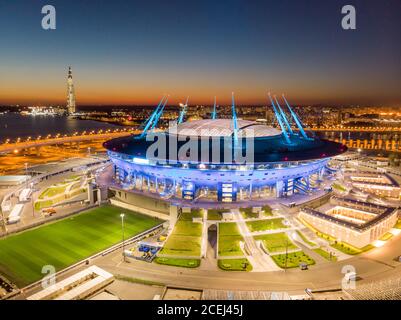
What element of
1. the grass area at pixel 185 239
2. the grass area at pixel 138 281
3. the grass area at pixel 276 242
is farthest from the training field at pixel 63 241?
the grass area at pixel 276 242

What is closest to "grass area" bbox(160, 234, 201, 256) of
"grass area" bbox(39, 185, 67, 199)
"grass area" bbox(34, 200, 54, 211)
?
"grass area" bbox(34, 200, 54, 211)

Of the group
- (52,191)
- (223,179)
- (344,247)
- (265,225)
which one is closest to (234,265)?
(265,225)

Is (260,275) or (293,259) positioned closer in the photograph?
(260,275)

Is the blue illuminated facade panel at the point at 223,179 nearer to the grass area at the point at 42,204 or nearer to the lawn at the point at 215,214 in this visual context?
the lawn at the point at 215,214

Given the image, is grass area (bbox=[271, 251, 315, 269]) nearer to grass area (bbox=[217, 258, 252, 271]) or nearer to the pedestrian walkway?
the pedestrian walkway

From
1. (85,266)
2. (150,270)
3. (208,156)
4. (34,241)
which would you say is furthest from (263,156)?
(34,241)

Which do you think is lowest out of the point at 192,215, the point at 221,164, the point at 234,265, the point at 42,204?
the point at 234,265

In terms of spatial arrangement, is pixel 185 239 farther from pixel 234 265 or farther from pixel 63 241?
pixel 63 241
